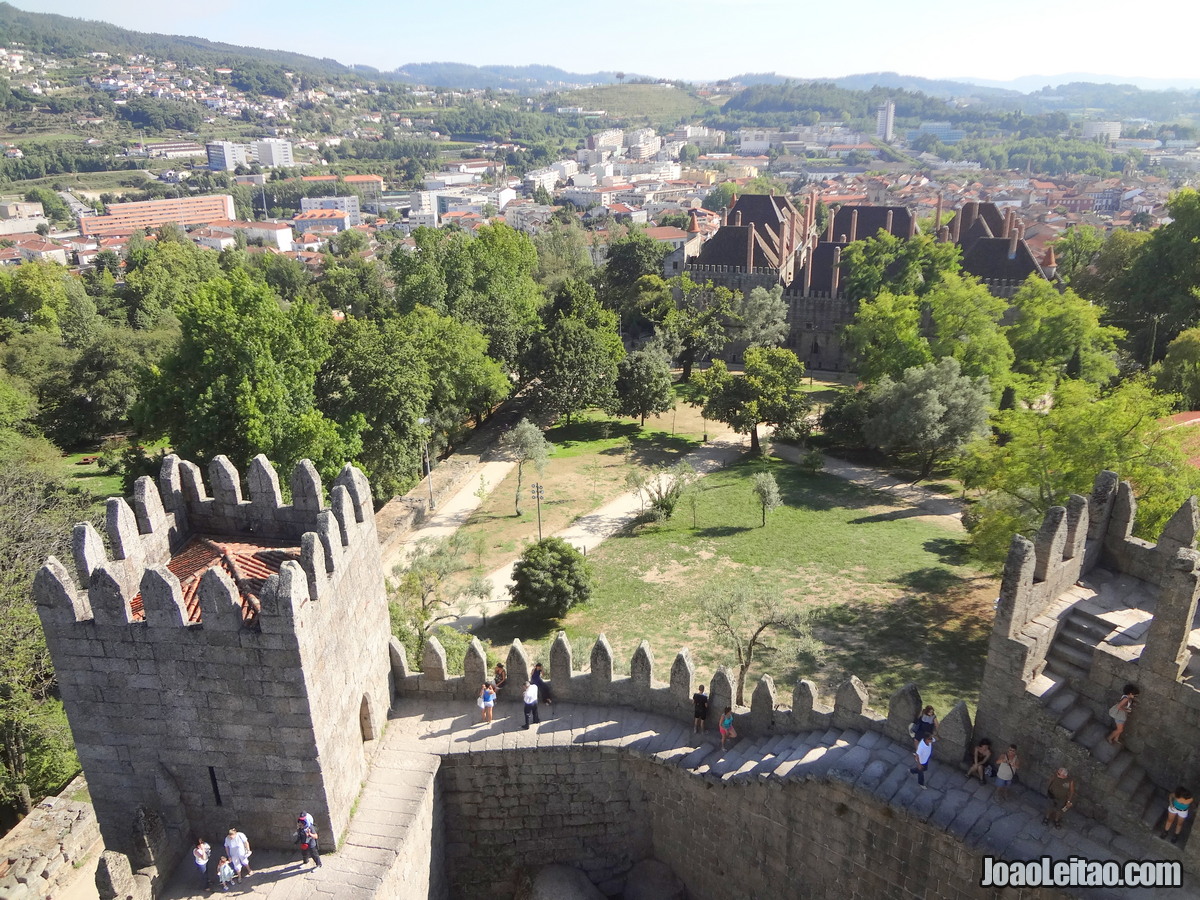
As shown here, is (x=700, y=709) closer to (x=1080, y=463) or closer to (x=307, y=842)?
(x=307, y=842)

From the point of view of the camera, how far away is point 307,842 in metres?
11.0

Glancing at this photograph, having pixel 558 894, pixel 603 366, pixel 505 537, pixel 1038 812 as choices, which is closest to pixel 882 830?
pixel 1038 812

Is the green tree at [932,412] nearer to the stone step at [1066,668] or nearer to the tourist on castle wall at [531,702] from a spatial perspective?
the stone step at [1066,668]

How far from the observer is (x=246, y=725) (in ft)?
35.0

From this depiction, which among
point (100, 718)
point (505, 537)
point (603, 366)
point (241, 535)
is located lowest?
point (505, 537)

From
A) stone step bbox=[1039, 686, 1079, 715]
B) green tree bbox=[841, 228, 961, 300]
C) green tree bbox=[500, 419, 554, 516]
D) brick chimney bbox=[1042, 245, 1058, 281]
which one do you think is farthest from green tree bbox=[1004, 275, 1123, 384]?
stone step bbox=[1039, 686, 1079, 715]

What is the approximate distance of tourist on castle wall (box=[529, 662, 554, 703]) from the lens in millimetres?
13734

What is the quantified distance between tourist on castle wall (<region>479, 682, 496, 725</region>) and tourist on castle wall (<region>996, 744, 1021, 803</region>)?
7.75 m

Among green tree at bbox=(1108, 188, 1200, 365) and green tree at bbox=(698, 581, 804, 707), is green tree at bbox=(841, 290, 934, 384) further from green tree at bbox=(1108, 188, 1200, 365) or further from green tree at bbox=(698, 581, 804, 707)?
green tree at bbox=(698, 581, 804, 707)

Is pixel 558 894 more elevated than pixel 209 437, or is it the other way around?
pixel 209 437

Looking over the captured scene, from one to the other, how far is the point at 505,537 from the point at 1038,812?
20898 millimetres

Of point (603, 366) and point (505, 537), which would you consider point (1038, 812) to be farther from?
point (603, 366)

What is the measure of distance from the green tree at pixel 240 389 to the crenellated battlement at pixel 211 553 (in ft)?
34.3

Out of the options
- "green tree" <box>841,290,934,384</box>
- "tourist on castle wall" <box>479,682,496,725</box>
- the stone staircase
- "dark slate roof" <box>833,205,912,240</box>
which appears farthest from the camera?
"dark slate roof" <box>833,205,912,240</box>
